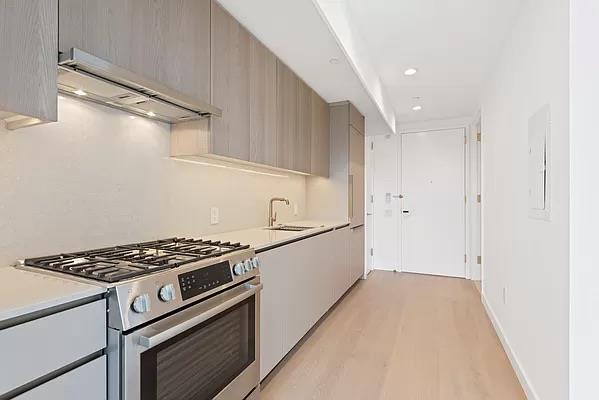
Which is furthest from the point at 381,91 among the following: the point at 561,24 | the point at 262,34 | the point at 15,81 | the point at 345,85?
the point at 15,81

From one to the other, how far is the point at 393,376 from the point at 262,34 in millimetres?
2437

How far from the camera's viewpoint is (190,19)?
1717 millimetres

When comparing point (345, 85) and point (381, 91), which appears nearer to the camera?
point (345, 85)

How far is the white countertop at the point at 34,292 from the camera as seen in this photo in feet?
2.71

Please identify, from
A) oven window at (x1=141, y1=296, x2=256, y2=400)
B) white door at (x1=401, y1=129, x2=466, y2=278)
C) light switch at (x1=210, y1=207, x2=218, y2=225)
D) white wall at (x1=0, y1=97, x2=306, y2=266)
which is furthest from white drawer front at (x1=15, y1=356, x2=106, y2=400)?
white door at (x1=401, y1=129, x2=466, y2=278)

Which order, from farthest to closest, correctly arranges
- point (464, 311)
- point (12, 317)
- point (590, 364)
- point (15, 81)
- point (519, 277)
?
1. point (464, 311)
2. point (519, 277)
3. point (590, 364)
4. point (15, 81)
5. point (12, 317)

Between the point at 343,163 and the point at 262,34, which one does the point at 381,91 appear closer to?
the point at 343,163

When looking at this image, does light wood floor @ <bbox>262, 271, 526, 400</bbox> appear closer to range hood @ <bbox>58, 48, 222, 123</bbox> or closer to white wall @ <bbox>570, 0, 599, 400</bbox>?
white wall @ <bbox>570, 0, 599, 400</bbox>

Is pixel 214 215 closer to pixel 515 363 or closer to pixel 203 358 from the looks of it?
pixel 203 358

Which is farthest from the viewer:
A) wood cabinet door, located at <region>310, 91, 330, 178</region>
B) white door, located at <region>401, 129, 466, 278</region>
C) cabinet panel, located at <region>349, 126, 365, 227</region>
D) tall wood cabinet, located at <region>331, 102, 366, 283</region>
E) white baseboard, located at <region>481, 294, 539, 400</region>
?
white door, located at <region>401, 129, 466, 278</region>

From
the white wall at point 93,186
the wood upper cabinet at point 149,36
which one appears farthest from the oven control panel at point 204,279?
the wood upper cabinet at point 149,36

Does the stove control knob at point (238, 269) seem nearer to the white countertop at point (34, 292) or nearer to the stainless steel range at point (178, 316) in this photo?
the stainless steel range at point (178, 316)

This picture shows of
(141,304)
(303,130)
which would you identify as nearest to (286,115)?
(303,130)

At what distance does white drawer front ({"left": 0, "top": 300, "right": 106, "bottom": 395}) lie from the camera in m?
0.79
